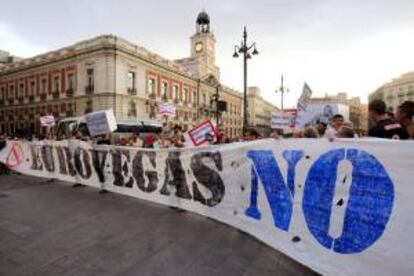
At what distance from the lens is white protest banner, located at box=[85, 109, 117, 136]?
30.9 feet

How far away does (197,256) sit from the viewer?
4387mm

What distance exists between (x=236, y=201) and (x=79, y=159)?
19.5ft

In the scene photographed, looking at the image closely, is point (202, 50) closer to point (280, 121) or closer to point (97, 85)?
point (97, 85)

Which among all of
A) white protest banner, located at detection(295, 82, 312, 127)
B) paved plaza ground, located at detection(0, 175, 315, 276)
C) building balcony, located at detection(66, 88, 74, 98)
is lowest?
paved plaza ground, located at detection(0, 175, 315, 276)

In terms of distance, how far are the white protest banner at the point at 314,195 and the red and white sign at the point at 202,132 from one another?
129cm

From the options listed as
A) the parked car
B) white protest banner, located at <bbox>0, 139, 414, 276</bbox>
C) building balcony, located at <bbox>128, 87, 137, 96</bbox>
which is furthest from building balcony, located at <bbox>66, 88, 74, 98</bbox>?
white protest banner, located at <bbox>0, 139, 414, 276</bbox>

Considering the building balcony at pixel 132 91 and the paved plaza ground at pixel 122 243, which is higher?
the building balcony at pixel 132 91

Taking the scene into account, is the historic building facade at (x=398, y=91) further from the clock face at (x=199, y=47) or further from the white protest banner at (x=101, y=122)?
the white protest banner at (x=101, y=122)

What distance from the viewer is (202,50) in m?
68.1

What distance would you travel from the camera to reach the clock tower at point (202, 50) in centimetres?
6612

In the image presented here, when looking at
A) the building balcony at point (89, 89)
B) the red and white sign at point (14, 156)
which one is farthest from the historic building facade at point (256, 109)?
the red and white sign at point (14, 156)

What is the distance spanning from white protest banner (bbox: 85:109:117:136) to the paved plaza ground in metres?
2.57

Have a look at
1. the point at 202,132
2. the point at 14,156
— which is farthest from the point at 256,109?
the point at 202,132

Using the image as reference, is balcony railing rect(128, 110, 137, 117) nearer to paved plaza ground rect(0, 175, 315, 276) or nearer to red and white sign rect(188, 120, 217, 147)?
red and white sign rect(188, 120, 217, 147)
